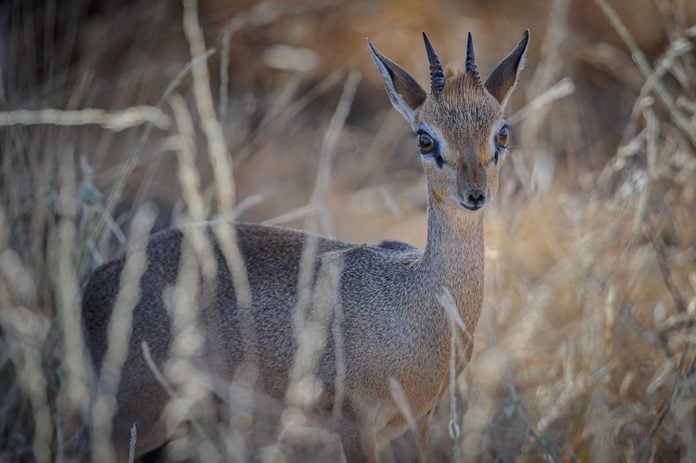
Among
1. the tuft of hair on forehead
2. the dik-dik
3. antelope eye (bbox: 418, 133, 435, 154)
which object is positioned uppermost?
the tuft of hair on forehead

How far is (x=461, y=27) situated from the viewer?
1005 cm

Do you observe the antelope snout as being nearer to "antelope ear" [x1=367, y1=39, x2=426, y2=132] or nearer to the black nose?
the black nose

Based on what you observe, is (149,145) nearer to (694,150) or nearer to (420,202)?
(420,202)

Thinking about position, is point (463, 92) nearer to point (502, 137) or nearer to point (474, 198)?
point (502, 137)

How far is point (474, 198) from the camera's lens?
11.8 ft

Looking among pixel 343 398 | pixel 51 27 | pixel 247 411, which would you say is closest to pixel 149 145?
pixel 51 27

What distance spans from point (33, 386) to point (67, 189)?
1323 mm

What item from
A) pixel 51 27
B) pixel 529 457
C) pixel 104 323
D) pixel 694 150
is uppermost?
pixel 51 27

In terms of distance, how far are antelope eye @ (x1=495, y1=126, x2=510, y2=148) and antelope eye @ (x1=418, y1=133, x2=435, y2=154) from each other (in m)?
0.27

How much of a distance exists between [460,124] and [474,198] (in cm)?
38

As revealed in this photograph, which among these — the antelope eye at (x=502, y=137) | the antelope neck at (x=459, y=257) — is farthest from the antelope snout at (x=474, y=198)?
the antelope eye at (x=502, y=137)

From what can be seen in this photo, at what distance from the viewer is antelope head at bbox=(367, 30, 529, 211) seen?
3691 millimetres

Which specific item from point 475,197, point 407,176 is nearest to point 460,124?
point 475,197

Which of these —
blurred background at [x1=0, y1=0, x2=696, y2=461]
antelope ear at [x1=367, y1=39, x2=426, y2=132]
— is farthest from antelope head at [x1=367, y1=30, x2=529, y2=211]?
blurred background at [x1=0, y1=0, x2=696, y2=461]
